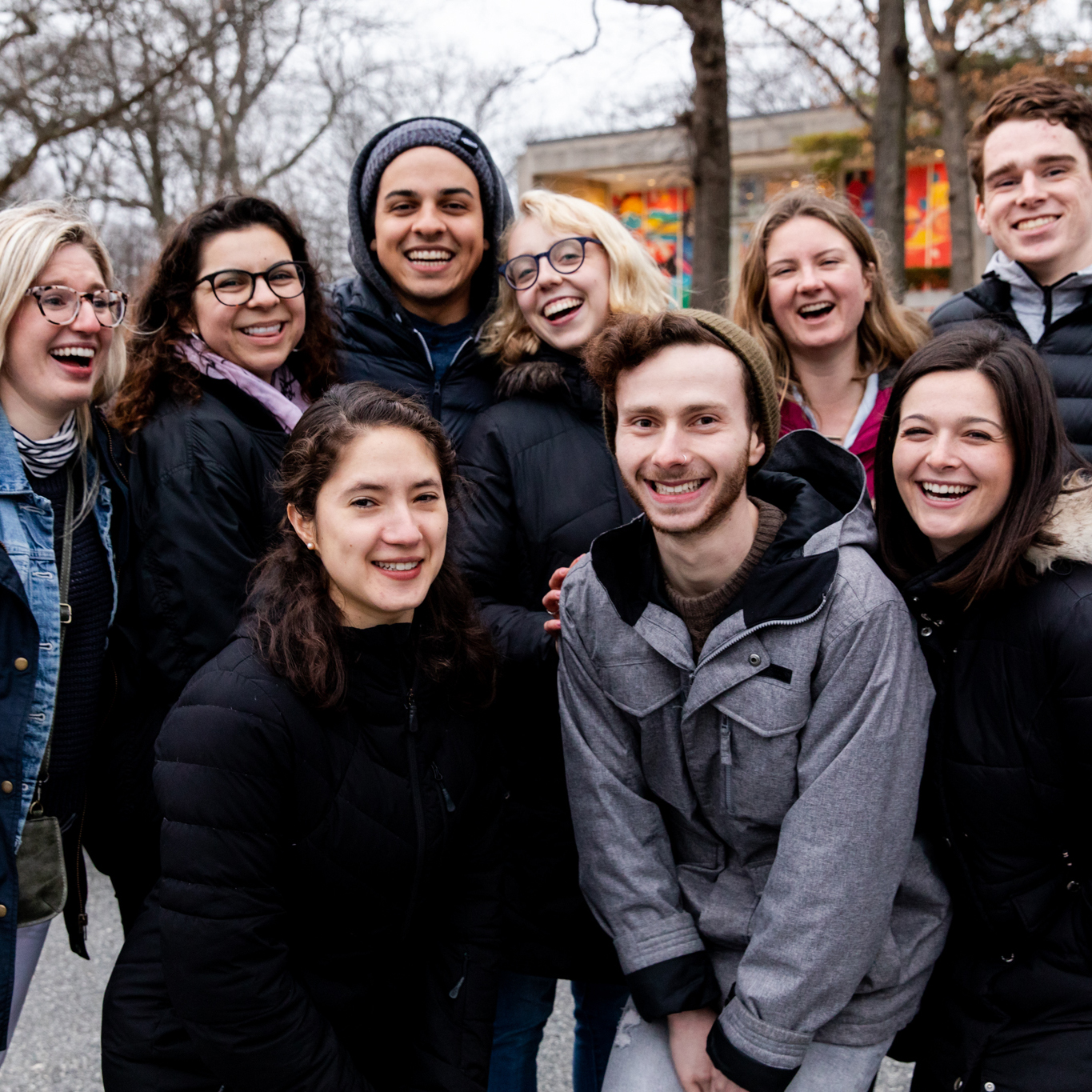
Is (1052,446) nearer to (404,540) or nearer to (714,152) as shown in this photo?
(404,540)

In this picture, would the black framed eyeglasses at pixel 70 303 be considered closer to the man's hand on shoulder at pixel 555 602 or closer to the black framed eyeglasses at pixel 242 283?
the black framed eyeglasses at pixel 242 283

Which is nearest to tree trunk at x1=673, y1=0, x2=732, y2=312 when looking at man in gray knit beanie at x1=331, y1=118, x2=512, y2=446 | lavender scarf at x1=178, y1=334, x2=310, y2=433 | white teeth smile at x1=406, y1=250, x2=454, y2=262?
man in gray knit beanie at x1=331, y1=118, x2=512, y2=446

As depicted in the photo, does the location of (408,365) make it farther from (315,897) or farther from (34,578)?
(315,897)

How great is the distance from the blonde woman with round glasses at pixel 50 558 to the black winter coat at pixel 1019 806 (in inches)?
76.9

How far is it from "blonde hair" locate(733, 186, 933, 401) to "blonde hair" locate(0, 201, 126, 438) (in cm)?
188

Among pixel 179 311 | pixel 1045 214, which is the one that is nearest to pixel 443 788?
pixel 179 311

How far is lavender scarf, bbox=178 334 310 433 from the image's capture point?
293 cm

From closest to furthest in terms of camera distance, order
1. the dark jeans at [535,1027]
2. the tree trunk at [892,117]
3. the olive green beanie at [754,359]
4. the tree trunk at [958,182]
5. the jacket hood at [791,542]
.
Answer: the jacket hood at [791,542] < the olive green beanie at [754,359] < the dark jeans at [535,1027] < the tree trunk at [892,117] < the tree trunk at [958,182]

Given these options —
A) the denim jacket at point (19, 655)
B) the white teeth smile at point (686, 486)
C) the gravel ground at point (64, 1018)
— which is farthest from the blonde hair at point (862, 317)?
the gravel ground at point (64, 1018)

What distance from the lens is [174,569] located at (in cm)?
265

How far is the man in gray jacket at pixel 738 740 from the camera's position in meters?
2.25

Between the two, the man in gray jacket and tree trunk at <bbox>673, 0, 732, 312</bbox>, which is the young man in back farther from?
tree trunk at <bbox>673, 0, 732, 312</bbox>

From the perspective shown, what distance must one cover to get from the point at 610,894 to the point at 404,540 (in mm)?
972

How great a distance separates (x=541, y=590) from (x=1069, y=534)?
52.5 inches
